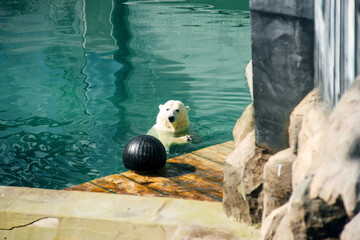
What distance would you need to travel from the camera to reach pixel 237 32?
16.1m

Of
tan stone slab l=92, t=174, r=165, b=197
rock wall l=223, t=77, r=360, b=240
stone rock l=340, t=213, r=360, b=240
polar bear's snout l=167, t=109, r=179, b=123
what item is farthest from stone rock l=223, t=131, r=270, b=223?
polar bear's snout l=167, t=109, r=179, b=123

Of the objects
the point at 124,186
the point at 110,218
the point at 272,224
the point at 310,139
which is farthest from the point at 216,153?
the point at 310,139

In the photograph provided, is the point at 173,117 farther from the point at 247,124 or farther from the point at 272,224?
the point at 272,224

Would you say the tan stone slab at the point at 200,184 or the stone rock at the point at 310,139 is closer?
the stone rock at the point at 310,139

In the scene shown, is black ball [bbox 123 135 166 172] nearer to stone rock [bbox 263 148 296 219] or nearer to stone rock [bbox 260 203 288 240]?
stone rock [bbox 263 148 296 219]

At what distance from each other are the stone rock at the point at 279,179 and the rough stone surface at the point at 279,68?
309 mm

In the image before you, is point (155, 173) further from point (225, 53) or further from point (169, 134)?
point (225, 53)

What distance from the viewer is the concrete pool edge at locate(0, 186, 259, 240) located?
11.5ft

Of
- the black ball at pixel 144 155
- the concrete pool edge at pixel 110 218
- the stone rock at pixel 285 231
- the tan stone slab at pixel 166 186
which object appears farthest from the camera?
the black ball at pixel 144 155

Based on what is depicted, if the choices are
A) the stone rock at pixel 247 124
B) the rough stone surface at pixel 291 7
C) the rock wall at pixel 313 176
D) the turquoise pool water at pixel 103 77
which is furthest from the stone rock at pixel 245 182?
the turquoise pool water at pixel 103 77

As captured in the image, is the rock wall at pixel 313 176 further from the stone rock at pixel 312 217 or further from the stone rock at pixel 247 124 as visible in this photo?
the stone rock at pixel 247 124

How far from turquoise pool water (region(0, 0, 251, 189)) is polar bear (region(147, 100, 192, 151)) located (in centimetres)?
22

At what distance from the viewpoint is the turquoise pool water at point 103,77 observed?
7.32 m

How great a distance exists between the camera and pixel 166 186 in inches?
192
